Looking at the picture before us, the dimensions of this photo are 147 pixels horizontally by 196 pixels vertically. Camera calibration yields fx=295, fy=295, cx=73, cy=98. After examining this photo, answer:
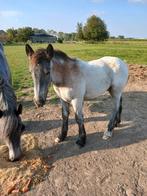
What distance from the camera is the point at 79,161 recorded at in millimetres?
4734

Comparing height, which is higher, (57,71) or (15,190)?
(57,71)

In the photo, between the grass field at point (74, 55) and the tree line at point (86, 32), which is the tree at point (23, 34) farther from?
the grass field at point (74, 55)

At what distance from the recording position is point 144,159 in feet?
15.6

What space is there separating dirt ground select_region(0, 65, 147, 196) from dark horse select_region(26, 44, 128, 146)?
0.99 ft

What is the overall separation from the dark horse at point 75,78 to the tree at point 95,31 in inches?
2714

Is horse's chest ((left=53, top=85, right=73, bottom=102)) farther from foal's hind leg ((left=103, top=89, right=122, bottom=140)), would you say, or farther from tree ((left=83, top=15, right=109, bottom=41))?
tree ((left=83, top=15, right=109, bottom=41))

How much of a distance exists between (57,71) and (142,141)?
205 cm

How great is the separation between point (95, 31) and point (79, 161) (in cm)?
7035

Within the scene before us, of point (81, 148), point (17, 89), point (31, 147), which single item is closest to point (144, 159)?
point (81, 148)

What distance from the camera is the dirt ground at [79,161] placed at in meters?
4.01

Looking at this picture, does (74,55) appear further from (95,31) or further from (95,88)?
(95,31)

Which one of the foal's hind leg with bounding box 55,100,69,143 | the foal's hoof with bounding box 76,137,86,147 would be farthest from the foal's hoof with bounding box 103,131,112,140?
the foal's hind leg with bounding box 55,100,69,143

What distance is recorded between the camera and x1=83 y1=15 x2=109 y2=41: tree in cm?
7325

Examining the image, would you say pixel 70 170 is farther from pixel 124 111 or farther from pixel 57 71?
pixel 124 111
